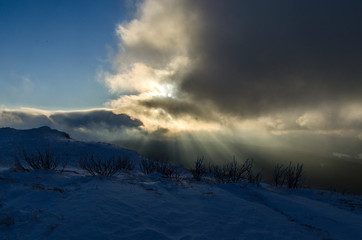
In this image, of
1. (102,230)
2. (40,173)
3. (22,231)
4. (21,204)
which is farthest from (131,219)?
(40,173)

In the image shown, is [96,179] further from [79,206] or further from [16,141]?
[16,141]

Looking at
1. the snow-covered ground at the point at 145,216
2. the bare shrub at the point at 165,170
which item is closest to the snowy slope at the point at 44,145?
the bare shrub at the point at 165,170

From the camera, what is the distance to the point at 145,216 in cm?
493

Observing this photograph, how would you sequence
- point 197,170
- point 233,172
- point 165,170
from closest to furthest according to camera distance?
point 197,170
point 233,172
point 165,170

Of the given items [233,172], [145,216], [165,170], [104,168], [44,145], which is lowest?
[44,145]

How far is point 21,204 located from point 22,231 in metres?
1.75

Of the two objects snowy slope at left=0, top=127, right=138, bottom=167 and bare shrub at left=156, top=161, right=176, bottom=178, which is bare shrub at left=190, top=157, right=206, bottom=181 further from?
snowy slope at left=0, top=127, right=138, bottom=167

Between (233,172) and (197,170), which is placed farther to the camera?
(233,172)

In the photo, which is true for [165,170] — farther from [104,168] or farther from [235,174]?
[235,174]

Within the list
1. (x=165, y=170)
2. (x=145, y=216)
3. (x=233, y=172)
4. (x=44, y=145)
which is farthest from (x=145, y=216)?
(x=44, y=145)

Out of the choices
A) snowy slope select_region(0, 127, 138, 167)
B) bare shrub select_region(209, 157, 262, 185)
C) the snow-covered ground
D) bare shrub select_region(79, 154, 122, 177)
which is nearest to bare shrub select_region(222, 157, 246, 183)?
bare shrub select_region(209, 157, 262, 185)

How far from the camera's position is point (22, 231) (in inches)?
149

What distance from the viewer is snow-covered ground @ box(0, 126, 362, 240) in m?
4.01

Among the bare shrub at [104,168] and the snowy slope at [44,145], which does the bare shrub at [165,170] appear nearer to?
the bare shrub at [104,168]
